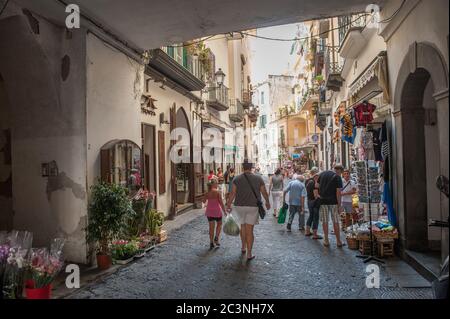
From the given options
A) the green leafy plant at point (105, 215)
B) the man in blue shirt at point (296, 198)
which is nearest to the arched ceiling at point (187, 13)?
the green leafy plant at point (105, 215)

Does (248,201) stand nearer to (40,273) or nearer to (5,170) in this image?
(40,273)

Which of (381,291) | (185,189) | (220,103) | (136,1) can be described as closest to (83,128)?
(136,1)

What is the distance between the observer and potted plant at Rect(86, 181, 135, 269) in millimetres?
6660

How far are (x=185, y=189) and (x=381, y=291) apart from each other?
11.0 m

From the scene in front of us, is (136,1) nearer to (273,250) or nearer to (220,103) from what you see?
(273,250)

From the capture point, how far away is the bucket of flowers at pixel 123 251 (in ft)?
23.1

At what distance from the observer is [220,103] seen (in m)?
19.6

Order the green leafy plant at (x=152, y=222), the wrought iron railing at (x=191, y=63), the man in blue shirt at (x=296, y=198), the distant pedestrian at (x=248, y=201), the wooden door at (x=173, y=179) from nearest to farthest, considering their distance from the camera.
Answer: the distant pedestrian at (x=248, y=201) → the green leafy plant at (x=152, y=222) → the man in blue shirt at (x=296, y=198) → the wooden door at (x=173, y=179) → the wrought iron railing at (x=191, y=63)

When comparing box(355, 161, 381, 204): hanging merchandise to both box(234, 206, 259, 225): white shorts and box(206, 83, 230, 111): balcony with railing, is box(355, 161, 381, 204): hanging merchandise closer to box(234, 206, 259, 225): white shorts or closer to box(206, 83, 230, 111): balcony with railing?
box(234, 206, 259, 225): white shorts

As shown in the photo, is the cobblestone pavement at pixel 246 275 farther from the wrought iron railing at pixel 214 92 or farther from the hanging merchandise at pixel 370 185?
the wrought iron railing at pixel 214 92

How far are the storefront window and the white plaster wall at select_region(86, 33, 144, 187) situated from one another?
0.15 meters

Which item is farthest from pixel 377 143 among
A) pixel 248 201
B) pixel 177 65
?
pixel 177 65

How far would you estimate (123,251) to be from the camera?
281 inches

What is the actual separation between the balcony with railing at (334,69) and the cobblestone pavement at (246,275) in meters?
8.30
